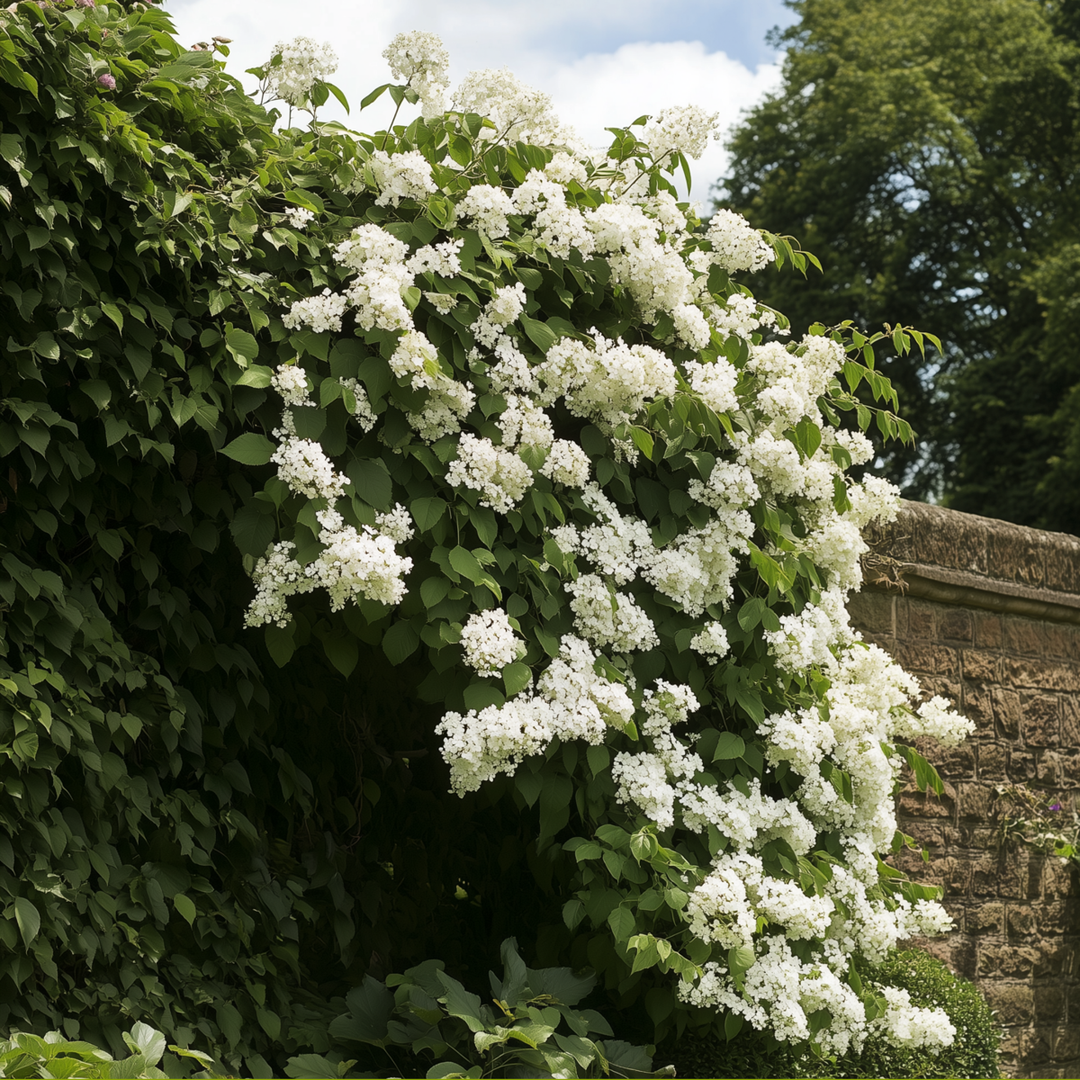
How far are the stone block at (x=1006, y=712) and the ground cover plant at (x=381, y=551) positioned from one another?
2.42 metres

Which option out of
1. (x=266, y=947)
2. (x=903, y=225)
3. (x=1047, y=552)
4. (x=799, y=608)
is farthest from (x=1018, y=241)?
(x=266, y=947)

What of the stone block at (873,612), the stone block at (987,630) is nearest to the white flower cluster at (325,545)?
the stone block at (873,612)

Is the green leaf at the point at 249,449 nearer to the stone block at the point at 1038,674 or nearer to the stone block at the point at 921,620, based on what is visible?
the stone block at the point at 921,620

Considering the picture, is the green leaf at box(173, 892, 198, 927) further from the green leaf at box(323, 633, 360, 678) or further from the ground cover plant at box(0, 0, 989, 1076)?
the green leaf at box(323, 633, 360, 678)

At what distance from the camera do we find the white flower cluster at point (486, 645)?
276 cm

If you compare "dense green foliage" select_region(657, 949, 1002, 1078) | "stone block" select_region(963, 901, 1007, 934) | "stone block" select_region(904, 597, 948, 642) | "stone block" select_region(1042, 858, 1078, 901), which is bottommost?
"dense green foliage" select_region(657, 949, 1002, 1078)

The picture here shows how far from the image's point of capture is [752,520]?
11.2 ft

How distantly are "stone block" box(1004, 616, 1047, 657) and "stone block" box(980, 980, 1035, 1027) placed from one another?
1.69 metres

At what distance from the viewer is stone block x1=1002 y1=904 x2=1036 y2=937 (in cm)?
575

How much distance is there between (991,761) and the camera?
19.0 ft

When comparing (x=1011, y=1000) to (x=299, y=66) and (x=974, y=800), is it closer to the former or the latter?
(x=974, y=800)

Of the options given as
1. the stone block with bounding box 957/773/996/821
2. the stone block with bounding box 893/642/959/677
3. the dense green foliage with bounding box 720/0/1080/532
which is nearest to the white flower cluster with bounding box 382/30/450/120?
the stone block with bounding box 893/642/959/677

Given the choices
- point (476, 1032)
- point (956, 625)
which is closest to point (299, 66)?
point (476, 1032)

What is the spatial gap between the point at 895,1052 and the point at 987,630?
2483 mm
